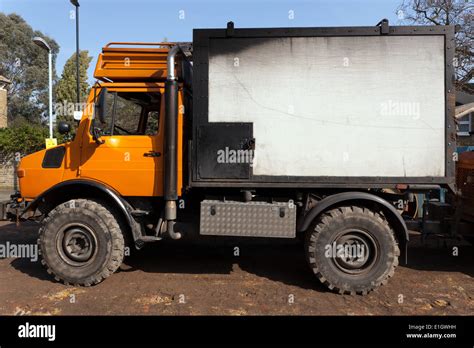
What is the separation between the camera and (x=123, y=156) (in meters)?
4.71

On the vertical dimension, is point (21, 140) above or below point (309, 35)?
below

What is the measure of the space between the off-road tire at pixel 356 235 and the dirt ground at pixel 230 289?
0.18 m

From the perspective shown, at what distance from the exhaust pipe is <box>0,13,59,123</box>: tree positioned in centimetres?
4583

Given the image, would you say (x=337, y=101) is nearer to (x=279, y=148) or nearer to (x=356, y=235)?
(x=279, y=148)

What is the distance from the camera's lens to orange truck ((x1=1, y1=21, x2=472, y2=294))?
4.29 metres

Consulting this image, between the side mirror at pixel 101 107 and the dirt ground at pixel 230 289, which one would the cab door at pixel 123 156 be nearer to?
the side mirror at pixel 101 107

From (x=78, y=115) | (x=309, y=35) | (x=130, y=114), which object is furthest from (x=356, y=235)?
(x=78, y=115)

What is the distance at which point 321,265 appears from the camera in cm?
442

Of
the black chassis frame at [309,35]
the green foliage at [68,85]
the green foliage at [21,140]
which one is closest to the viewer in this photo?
the black chassis frame at [309,35]

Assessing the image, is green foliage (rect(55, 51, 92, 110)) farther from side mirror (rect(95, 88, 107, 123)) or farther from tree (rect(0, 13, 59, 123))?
side mirror (rect(95, 88, 107, 123))

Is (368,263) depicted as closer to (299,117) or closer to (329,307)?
(329,307)

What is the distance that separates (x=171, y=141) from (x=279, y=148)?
1446 millimetres

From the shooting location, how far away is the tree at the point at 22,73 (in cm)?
4278

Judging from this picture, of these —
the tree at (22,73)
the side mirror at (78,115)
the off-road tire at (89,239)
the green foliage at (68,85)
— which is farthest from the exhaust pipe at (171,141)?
the tree at (22,73)
